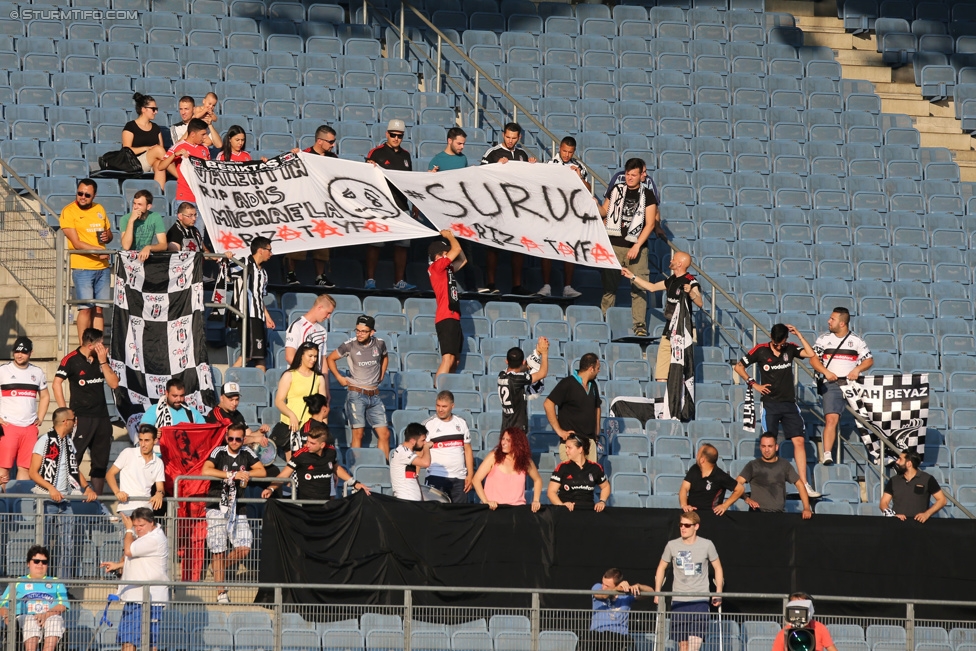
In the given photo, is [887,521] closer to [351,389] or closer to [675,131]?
[351,389]

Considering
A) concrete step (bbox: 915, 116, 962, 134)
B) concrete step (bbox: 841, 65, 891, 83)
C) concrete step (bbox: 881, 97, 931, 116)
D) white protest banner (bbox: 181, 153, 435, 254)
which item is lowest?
white protest banner (bbox: 181, 153, 435, 254)

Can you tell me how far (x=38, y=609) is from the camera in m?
11.4

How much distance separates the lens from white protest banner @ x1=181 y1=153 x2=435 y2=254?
16047mm

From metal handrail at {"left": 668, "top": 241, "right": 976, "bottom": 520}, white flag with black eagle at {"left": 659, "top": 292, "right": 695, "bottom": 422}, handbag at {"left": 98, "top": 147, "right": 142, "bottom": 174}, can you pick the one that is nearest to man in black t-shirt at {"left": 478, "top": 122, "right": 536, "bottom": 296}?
metal handrail at {"left": 668, "top": 241, "right": 976, "bottom": 520}

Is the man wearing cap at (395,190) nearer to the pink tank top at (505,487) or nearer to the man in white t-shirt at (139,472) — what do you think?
the pink tank top at (505,487)

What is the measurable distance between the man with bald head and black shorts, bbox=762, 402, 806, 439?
4.01 ft

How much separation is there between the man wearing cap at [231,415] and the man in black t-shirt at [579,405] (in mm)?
2478

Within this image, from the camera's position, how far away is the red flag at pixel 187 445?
13180mm

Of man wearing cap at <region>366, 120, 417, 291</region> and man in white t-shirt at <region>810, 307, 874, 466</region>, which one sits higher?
man wearing cap at <region>366, 120, 417, 291</region>

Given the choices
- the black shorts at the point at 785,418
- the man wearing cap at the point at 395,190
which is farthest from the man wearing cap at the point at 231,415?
the black shorts at the point at 785,418

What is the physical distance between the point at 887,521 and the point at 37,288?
25.8 ft

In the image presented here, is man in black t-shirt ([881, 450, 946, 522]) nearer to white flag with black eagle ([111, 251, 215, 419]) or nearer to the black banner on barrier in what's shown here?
the black banner on barrier

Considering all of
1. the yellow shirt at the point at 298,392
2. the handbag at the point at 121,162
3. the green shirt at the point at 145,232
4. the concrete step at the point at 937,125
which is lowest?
the yellow shirt at the point at 298,392

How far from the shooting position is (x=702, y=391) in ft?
53.5
